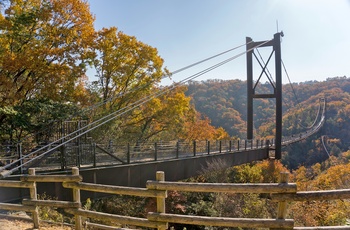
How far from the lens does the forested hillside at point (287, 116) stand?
181ft

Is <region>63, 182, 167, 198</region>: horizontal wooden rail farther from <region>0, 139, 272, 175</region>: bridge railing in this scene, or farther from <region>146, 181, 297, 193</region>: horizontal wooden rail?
<region>0, 139, 272, 175</region>: bridge railing

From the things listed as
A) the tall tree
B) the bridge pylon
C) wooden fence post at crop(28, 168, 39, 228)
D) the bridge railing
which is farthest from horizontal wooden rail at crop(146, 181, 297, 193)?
the bridge pylon

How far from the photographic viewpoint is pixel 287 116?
64812 mm

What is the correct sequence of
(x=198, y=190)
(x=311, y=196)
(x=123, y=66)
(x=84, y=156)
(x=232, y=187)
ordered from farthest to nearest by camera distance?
(x=123, y=66) → (x=84, y=156) → (x=198, y=190) → (x=232, y=187) → (x=311, y=196)

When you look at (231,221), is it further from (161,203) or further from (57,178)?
(57,178)

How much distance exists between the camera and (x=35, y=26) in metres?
12.9

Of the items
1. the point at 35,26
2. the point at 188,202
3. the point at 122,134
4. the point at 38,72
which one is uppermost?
the point at 35,26

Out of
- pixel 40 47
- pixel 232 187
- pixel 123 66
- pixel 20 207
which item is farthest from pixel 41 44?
pixel 232 187

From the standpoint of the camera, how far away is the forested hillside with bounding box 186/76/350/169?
5516 cm

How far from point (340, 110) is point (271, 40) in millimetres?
47781

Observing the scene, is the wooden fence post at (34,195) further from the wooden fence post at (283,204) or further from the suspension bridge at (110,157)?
the wooden fence post at (283,204)

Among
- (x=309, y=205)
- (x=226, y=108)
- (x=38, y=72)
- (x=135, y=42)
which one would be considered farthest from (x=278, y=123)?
(x=226, y=108)

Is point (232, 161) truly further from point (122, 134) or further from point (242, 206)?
point (122, 134)

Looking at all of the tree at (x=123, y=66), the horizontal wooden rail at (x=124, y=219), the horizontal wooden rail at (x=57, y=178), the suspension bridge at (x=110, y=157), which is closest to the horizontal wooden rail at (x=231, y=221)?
the horizontal wooden rail at (x=124, y=219)
